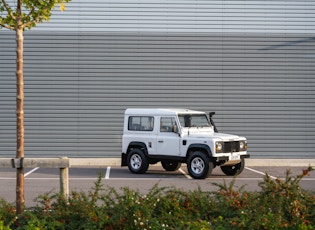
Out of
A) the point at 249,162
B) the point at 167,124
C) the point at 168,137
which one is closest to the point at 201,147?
the point at 168,137

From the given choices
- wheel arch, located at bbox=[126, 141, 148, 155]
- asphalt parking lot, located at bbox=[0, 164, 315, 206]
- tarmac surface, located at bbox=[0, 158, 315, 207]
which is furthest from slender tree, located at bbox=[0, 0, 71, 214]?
wheel arch, located at bbox=[126, 141, 148, 155]

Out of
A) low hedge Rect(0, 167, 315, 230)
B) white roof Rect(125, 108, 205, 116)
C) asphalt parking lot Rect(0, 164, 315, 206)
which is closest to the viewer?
low hedge Rect(0, 167, 315, 230)

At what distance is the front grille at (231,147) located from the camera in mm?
17906

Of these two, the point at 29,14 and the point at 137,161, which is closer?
the point at 29,14

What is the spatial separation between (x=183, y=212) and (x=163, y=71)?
16174mm

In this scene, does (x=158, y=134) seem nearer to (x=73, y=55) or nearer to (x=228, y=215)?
(x=73, y=55)

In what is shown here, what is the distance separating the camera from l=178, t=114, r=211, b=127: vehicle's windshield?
18516 mm

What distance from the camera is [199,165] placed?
1784cm

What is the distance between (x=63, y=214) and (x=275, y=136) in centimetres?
1704

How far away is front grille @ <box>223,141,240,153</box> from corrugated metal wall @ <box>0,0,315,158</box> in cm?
537

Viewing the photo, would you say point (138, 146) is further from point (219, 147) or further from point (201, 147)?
point (219, 147)

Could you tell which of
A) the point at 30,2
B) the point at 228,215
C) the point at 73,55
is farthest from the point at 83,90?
the point at 228,215

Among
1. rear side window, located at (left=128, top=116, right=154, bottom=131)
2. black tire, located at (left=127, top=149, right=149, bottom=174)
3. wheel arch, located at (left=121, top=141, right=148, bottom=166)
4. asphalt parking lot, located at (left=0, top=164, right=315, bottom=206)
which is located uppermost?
rear side window, located at (left=128, top=116, right=154, bottom=131)

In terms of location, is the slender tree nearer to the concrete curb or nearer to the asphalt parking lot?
the asphalt parking lot
